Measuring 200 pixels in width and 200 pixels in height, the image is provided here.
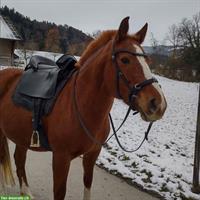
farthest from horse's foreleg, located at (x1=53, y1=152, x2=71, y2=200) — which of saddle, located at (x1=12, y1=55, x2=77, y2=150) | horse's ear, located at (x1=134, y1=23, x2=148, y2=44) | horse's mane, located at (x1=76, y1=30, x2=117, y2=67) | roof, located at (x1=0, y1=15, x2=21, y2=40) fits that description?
roof, located at (x1=0, y1=15, x2=21, y2=40)

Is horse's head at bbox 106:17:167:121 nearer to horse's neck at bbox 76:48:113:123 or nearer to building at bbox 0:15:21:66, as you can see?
horse's neck at bbox 76:48:113:123

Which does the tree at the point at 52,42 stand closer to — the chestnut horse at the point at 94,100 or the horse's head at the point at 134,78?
the chestnut horse at the point at 94,100

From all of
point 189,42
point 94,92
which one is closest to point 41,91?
point 94,92

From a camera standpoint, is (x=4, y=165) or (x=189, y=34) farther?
(x=189, y=34)

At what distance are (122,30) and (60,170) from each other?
127cm

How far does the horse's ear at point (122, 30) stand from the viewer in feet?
6.56

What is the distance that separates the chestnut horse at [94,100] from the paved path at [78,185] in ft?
2.73

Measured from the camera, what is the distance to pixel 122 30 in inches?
81.0

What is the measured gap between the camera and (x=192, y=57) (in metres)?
32.5

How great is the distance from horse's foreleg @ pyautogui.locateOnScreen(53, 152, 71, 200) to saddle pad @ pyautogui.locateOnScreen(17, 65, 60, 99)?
536 millimetres

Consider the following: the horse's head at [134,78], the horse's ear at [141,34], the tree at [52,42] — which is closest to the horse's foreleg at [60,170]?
the horse's head at [134,78]

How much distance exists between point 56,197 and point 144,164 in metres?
2.25

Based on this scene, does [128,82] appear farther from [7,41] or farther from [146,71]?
[7,41]

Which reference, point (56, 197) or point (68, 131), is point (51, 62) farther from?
point (56, 197)
